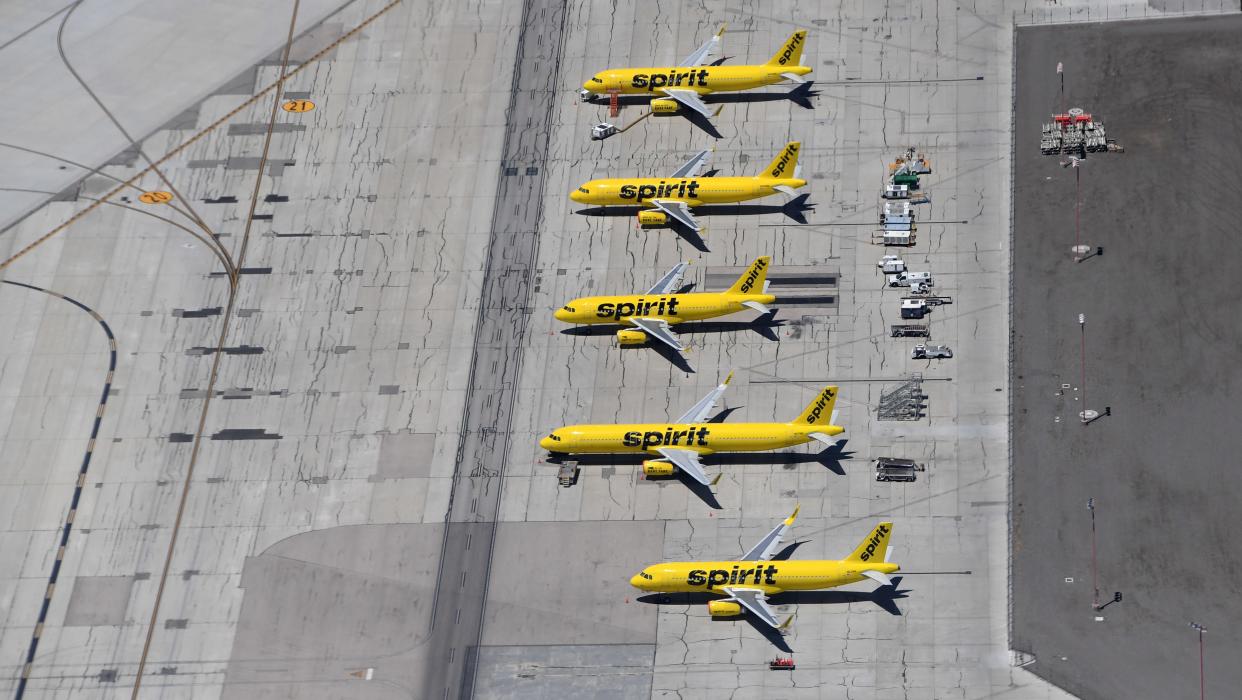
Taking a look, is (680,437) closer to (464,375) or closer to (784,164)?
(464,375)

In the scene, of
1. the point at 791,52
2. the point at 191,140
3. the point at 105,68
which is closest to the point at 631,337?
the point at 791,52

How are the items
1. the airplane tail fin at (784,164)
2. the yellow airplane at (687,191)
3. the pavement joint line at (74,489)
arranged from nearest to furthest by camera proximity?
the pavement joint line at (74,489) → the airplane tail fin at (784,164) → the yellow airplane at (687,191)

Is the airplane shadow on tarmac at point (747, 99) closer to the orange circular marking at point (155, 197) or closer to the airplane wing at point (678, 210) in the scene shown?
the airplane wing at point (678, 210)

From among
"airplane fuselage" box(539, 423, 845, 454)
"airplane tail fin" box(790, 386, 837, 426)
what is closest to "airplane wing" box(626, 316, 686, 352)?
"airplane fuselage" box(539, 423, 845, 454)

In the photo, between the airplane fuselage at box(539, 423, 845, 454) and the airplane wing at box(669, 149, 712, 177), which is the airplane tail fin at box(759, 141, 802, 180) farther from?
the airplane fuselage at box(539, 423, 845, 454)

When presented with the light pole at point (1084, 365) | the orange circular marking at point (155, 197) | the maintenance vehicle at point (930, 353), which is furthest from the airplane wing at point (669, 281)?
the orange circular marking at point (155, 197)

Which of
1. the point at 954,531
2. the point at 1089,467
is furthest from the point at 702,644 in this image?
the point at 1089,467

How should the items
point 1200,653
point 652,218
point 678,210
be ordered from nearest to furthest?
point 1200,653 → point 678,210 → point 652,218
